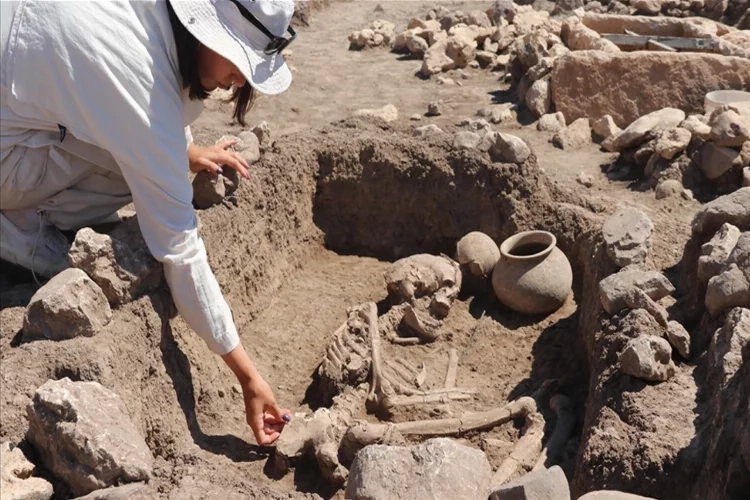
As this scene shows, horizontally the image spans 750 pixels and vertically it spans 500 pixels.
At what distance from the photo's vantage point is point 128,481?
325 cm

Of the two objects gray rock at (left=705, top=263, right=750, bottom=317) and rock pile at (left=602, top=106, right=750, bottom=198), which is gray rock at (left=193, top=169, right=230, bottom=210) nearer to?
gray rock at (left=705, top=263, right=750, bottom=317)

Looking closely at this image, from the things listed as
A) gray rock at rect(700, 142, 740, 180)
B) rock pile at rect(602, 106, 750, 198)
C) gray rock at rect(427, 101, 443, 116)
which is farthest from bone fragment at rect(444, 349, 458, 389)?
gray rock at rect(427, 101, 443, 116)

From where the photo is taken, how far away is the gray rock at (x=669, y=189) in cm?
613

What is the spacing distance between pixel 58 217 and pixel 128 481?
182 centimetres

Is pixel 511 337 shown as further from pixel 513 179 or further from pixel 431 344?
pixel 513 179

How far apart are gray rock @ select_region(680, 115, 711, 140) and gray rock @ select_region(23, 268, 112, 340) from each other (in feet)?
14.6

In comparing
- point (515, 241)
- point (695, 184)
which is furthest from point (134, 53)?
point (695, 184)

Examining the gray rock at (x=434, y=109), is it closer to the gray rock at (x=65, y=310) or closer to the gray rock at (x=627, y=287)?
the gray rock at (x=627, y=287)

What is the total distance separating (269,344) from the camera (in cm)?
540

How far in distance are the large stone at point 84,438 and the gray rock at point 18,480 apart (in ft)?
0.29

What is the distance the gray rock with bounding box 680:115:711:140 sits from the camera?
6.43m

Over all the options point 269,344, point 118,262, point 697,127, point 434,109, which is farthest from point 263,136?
point 697,127

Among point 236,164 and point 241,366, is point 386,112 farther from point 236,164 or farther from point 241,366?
point 241,366

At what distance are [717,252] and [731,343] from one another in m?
0.71
